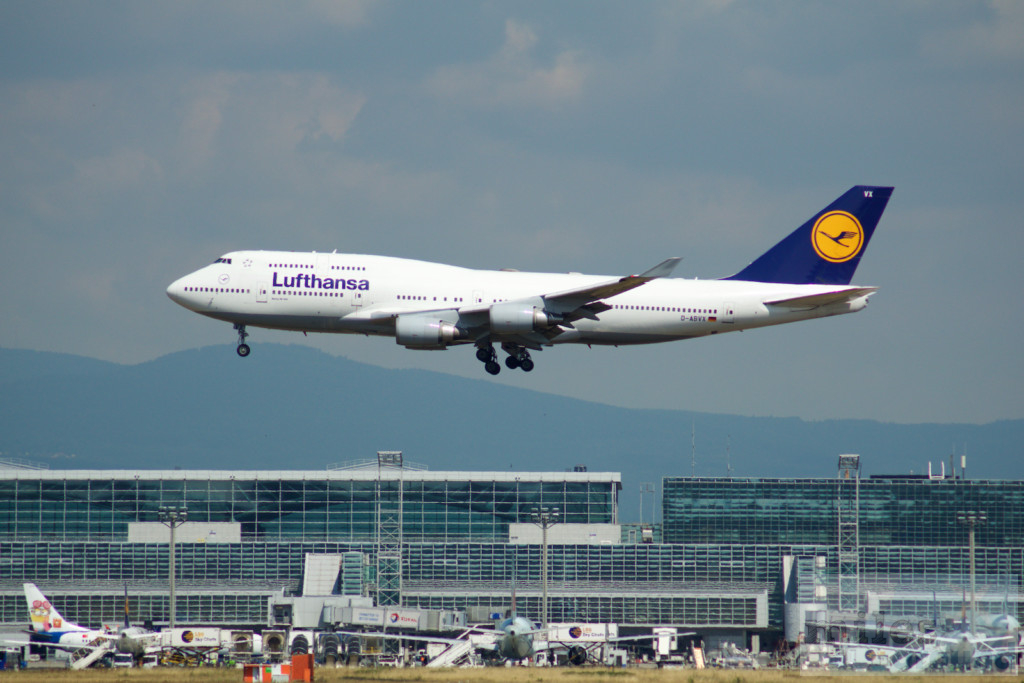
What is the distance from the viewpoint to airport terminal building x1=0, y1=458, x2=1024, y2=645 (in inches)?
4614

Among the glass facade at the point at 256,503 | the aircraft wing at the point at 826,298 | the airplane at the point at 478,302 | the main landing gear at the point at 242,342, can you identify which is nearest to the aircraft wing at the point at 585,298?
the airplane at the point at 478,302

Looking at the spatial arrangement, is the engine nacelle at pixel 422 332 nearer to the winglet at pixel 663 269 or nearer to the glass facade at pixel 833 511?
the winglet at pixel 663 269

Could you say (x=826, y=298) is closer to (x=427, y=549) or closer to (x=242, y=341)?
(x=242, y=341)

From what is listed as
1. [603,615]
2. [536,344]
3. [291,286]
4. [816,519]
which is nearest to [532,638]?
[536,344]

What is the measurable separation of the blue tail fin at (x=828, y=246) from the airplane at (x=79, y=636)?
38.6 metres

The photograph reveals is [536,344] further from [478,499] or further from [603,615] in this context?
[478,499]

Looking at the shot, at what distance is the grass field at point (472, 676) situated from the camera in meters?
56.2

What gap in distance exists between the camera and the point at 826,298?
69312 millimetres

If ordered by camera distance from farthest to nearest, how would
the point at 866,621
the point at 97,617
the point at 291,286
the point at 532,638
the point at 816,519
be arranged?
the point at 816,519, the point at 97,617, the point at 866,621, the point at 532,638, the point at 291,286

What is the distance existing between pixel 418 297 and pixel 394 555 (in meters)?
56.2

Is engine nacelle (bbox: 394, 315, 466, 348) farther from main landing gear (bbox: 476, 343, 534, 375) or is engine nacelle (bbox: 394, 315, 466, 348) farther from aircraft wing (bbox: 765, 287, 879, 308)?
aircraft wing (bbox: 765, 287, 879, 308)

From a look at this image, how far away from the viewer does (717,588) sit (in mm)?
121750

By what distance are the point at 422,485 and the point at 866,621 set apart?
60.3 m

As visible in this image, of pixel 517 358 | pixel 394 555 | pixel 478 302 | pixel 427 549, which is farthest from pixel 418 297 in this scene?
pixel 427 549
